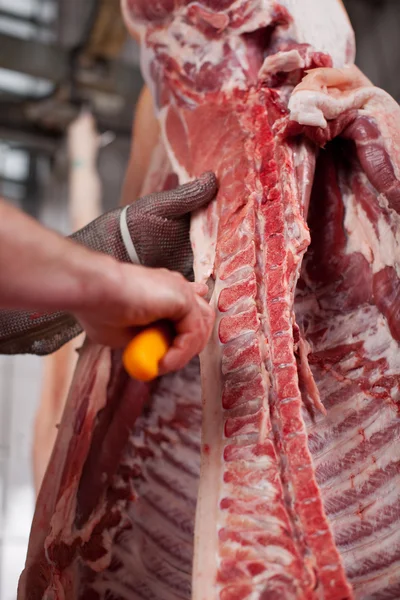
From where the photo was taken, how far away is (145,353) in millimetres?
782

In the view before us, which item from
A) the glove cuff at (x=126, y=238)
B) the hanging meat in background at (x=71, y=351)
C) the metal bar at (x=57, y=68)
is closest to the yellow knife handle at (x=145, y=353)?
the glove cuff at (x=126, y=238)

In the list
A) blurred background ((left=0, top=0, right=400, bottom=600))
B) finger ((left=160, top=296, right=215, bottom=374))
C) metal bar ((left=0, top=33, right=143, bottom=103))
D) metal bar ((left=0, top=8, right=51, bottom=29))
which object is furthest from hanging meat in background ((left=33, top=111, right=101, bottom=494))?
finger ((left=160, top=296, right=215, bottom=374))

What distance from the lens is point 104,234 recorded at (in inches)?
49.0

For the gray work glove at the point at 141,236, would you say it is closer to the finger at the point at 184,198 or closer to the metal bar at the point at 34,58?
the finger at the point at 184,198

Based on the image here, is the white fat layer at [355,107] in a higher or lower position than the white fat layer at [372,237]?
higher

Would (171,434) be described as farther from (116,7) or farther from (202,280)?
(116,7)

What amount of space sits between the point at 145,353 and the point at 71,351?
4.78 feet

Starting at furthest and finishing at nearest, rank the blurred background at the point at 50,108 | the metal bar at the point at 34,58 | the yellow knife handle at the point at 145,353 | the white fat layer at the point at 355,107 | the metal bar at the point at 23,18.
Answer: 1. the metal bar at the point at 23,18
2. the metal bar at the point at 34,58
3. the blurred background at the point at 50,108
4. the white fat layer at the point at 355,107
5. the yellow knife handle at the point at 145,353

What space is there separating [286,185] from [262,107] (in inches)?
7.4

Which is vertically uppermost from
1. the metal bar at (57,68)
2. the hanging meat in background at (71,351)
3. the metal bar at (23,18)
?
the metal bar at (23,18)

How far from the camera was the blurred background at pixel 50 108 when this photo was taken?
276 centimetres

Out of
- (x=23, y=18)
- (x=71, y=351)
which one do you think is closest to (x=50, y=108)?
(x=23, y=18)

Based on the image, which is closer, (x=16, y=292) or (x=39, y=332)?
(x=16, y=292)

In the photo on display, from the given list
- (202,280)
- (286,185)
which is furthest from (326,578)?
(286,185)
